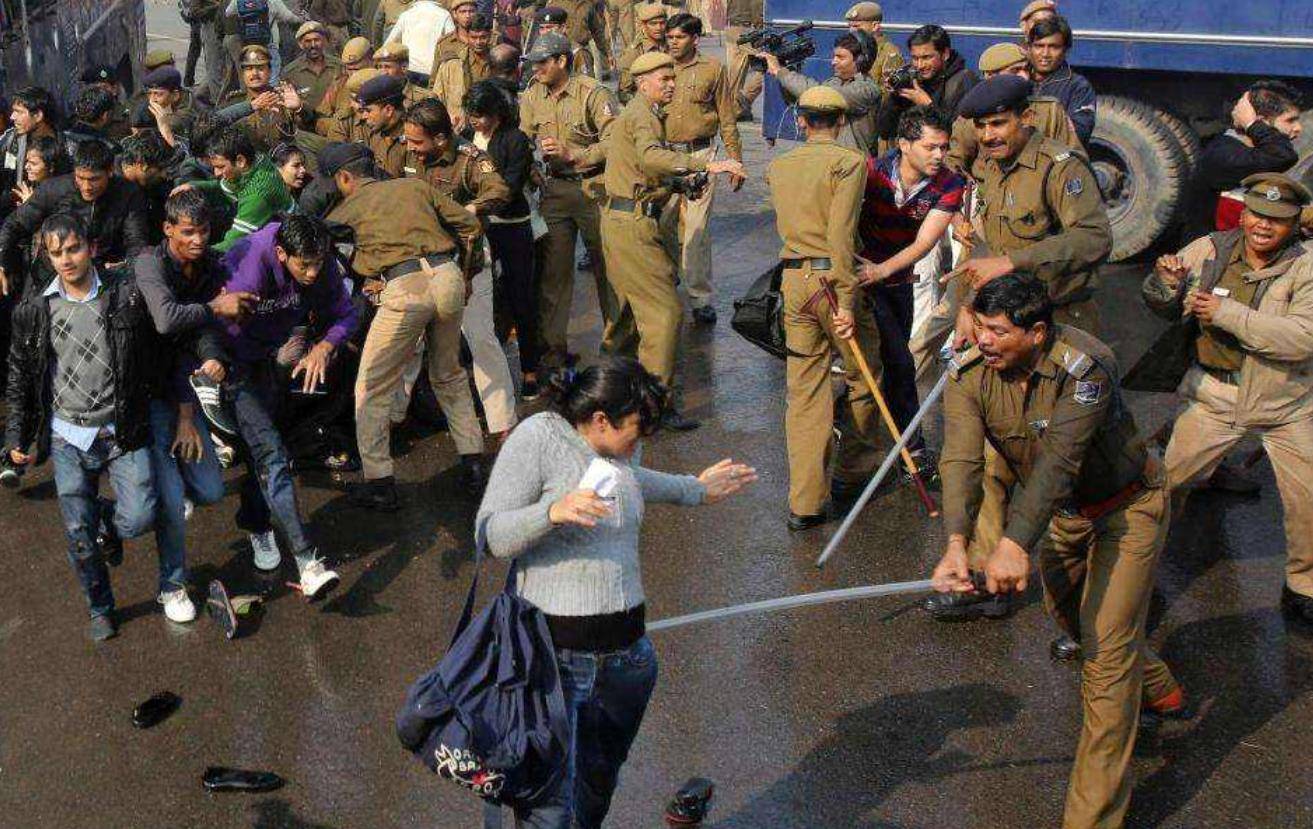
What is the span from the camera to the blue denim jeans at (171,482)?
5879 mm

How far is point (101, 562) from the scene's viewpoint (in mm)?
5844

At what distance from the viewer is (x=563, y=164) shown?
8.46m

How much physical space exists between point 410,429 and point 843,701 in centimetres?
370

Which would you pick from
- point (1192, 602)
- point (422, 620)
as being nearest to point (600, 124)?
point (422, 620)

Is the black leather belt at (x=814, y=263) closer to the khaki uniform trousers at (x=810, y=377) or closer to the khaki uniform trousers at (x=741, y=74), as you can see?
the khaki uniform trousers at (x=810, y=377)

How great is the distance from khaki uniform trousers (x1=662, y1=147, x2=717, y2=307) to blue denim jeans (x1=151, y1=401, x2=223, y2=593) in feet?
13.1

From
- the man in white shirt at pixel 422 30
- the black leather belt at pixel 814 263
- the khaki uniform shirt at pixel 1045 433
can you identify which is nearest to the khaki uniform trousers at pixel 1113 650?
the khaki uniform shirt at pixel 1045 433

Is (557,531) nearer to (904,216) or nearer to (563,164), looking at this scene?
(904,216)

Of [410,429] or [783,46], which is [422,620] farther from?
[783,46]

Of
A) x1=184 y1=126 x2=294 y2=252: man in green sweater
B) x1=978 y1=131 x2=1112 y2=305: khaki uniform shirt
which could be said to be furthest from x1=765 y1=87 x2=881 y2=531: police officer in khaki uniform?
x1=184 y1=126 x2=294 y2=252: man in green sweater

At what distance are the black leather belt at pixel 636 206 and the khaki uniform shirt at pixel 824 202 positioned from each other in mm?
1265

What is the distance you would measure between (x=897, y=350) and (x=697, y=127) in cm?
308

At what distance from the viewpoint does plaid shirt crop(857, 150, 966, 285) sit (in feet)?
22.3

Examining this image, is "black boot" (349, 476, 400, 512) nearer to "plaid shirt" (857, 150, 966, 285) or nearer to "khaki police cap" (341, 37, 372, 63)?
"plaid shirt" (857, 150, 966, 285)
